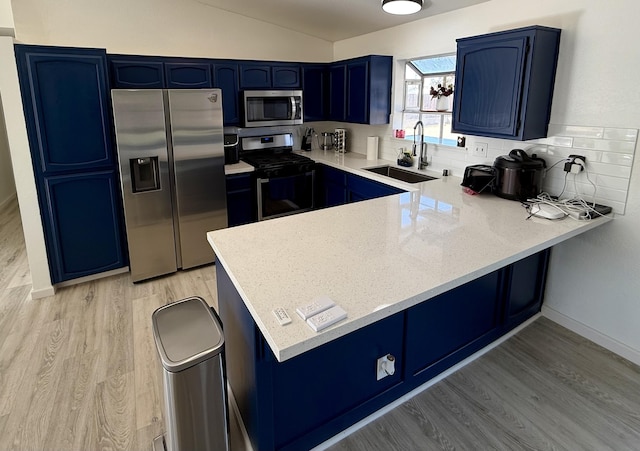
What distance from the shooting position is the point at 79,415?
199 cm

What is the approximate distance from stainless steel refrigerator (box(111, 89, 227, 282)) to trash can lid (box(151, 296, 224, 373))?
1.74 metres

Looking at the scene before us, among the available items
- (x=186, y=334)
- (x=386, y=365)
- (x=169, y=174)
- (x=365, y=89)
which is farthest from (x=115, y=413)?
(x=365, y=89)

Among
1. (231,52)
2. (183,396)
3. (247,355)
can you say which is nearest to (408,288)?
(247,355)

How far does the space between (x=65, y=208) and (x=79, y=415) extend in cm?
179

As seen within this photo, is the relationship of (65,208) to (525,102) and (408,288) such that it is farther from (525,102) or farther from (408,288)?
(525,102)

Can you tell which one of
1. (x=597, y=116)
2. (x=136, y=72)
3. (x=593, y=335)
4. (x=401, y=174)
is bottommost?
(x=593, y=335)

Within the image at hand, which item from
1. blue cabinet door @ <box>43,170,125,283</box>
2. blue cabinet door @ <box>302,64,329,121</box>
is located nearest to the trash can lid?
blue cabinet door @ <box>43,170,125,283</box>

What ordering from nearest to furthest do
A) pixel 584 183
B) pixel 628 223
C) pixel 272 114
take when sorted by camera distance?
pixel 628 223 → pixel 584 183 → pixel 272 114

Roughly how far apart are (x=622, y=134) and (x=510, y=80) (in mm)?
696

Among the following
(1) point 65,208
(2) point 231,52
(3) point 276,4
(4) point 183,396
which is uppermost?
(3) point 276,4

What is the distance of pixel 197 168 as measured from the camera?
345 centimetres

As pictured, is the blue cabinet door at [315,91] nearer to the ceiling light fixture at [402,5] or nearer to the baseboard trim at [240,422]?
the ceiling light fixture at [402,5]

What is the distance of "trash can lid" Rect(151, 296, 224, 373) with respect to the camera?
148cm

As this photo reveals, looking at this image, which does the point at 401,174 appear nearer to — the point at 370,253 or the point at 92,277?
the point at 370,253
